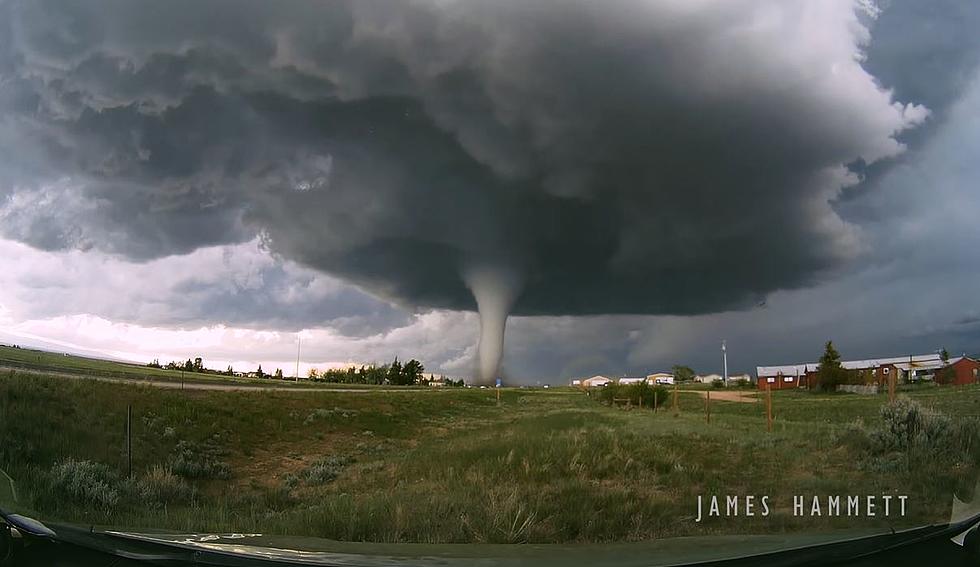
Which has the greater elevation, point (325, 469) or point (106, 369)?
point (106, 369)

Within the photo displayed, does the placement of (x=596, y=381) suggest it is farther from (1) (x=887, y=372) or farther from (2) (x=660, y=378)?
(1) (x=887, y=372)

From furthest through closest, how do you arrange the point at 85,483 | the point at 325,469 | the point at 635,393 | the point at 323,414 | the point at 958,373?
1. the point at 635,393
2. the point at 958,373
3. the point at 323,414
4. the point at 325,469
5. the point at 85,483

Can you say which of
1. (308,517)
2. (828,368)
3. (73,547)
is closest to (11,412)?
(73,547)

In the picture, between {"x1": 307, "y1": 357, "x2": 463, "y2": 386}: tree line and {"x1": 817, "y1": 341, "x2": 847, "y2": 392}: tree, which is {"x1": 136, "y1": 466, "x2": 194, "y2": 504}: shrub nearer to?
{"x1": 307, "y1": 357, "x2": 463, "y2": 386}: tree line

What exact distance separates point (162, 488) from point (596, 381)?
9.35ft

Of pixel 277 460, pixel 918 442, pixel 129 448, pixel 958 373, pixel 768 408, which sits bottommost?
pixel 277 460

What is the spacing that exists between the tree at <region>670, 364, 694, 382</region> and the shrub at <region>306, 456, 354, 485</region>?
87.8 inches

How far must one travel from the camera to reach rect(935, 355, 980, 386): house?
3606 millimetres

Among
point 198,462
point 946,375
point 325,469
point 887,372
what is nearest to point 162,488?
point 198,462

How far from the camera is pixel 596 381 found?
4.05 meters

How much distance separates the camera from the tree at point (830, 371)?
10.6 ft

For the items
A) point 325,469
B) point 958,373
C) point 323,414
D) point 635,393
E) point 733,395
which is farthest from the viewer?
point 635,393

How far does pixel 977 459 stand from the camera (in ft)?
10.9

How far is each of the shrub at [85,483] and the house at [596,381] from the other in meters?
2.98
